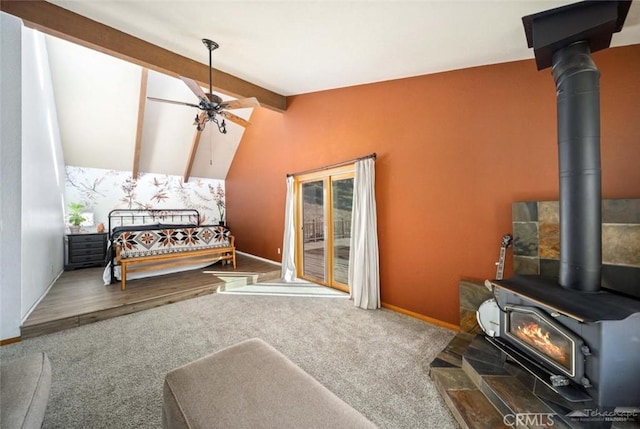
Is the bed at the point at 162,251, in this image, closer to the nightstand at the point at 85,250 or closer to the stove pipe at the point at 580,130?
the nightstand at the point at 85,250

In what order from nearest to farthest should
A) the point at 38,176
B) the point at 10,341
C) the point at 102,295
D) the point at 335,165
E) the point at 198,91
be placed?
1. the point at 10,341
2. the point at 198,91
3. the point at 38,176
4. the point at 102,295
5. the point at 335,165

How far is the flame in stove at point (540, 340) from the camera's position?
1551 mm

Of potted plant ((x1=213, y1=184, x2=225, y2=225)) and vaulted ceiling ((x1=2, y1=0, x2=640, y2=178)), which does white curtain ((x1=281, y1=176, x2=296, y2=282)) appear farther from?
potted plant ((x1=213, y1=184, x2=225, y2=225))

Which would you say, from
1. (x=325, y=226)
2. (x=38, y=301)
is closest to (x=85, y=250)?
(x=38, y=301)

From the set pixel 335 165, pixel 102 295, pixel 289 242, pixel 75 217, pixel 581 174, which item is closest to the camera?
pixel 581 174

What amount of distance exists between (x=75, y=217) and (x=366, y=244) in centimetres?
675

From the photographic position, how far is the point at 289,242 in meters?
4.94

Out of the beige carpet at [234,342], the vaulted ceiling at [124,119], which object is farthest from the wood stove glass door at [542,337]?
the vaulted ceiling at [124,119]

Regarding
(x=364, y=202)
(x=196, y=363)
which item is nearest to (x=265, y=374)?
(x=196, y=363)

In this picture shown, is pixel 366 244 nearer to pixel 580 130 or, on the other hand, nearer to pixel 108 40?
pixel 580 130

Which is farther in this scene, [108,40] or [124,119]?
[124,119]

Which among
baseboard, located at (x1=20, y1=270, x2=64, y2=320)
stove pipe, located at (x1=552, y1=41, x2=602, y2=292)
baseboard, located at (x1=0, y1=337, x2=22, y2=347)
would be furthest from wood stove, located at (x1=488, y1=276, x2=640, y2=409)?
baseboard, located at (x1=20, y1=270, x2=64, y2=320)

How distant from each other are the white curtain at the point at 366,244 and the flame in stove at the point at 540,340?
178 centimetres

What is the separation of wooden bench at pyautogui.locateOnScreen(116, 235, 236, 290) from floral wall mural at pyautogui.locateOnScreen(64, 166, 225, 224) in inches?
118
